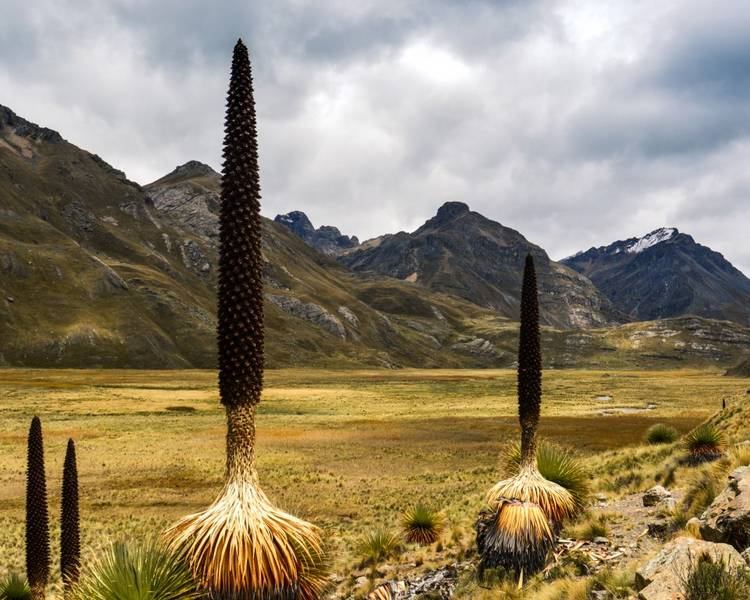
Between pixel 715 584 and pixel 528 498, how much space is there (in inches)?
211

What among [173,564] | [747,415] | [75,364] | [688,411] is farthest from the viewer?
[75,364]

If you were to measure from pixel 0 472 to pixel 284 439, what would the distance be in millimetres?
25428

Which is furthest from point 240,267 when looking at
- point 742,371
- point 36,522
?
Result: point 742,371

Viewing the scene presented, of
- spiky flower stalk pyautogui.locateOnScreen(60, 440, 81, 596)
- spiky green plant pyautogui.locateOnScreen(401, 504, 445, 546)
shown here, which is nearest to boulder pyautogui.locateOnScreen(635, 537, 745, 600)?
spiky flower stalk pyautogui.locateOnScreen(60, 440, 81, 596)

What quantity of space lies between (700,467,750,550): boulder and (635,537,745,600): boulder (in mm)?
1392

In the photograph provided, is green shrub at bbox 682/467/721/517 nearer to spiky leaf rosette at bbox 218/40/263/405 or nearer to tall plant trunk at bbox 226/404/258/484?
tall plant trunk at bbox 226/404/258/484

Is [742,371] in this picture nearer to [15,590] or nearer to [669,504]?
[669,504]

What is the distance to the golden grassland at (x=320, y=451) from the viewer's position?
87.1 ft

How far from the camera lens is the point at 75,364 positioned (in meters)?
172

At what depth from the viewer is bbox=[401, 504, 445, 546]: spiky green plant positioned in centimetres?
1991

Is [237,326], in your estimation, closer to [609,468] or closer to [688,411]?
[609,468]

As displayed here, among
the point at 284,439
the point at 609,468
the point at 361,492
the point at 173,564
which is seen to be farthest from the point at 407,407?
the point at 173,564

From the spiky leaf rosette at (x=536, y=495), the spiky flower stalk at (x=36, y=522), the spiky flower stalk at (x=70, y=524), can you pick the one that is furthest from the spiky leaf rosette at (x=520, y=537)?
the spiky flower stalk at (x=36, y=522)

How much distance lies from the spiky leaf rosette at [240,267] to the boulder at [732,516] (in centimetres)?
879
